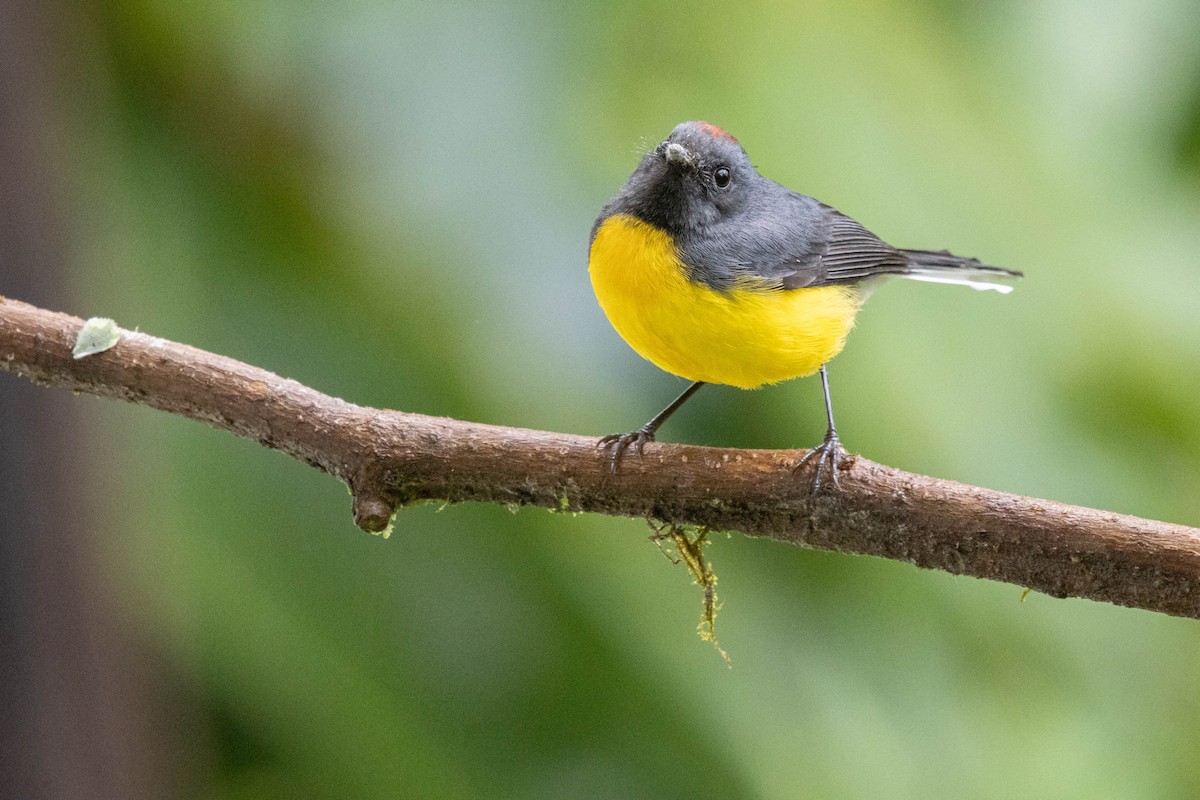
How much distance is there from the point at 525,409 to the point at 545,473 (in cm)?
95

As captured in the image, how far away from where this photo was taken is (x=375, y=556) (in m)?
3.27

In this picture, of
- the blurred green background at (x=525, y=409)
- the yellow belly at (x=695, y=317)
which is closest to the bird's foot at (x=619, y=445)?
the yellow belly at (x=695, y=317)

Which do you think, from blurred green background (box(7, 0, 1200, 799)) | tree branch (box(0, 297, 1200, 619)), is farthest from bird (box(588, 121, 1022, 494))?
blurred green background (box(7, 0, 1200, 799))

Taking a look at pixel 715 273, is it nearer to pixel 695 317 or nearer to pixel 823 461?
pixel 695 317

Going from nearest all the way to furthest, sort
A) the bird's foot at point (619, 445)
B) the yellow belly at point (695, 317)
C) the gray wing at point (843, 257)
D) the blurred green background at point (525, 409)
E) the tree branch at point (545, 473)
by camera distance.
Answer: the tree branch at point (545, 473), the bird's foot at point (619, 445), the yellow belly at point (695, 317), the gray wing at point (843, 257), the blurred green background at point (525, 409)

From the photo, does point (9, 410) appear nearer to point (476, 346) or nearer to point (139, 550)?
point (139, 550)

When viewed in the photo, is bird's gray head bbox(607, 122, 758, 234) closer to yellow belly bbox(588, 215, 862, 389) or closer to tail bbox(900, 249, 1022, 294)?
yellow belly bbox(588, 215, 862, 389)

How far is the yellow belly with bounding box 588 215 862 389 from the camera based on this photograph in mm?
2213

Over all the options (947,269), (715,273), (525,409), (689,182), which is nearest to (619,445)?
(715,273)

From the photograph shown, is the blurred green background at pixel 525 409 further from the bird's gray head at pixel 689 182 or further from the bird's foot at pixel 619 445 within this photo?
the bird's foot at pixel 619 445

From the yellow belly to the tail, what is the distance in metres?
0.43

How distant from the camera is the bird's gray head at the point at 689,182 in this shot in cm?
232

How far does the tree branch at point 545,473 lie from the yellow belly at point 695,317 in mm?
233

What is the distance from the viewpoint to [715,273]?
7.43 ft
